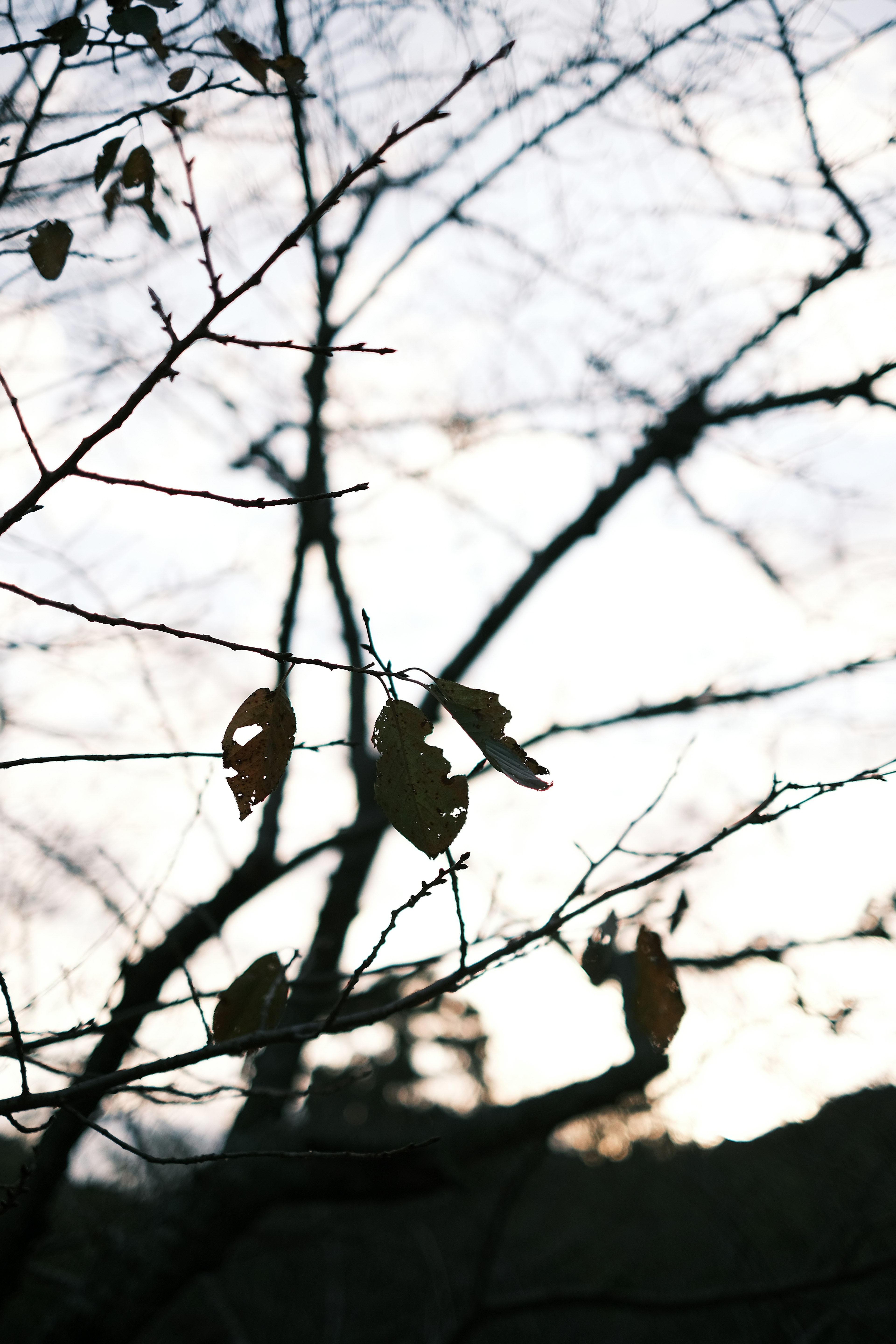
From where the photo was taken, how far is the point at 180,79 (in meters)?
1.11

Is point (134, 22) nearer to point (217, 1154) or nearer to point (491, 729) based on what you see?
point (491, 729)

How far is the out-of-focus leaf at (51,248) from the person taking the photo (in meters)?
1.03

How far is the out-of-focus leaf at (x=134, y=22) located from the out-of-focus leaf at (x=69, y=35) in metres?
0.05

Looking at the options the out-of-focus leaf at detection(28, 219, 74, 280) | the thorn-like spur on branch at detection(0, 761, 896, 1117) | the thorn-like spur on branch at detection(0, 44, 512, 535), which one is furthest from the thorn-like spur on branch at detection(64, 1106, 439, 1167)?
the out-of-focus leaf at detection(28, 219, 74, 280)

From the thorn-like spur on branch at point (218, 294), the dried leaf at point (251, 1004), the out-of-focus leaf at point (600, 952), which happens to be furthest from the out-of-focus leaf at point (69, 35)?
the out-of-focus leaf at point (600, 952)

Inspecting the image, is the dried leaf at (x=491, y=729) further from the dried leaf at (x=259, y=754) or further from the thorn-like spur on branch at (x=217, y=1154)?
the thorn-like spur on branch at (x=217, y=1154)

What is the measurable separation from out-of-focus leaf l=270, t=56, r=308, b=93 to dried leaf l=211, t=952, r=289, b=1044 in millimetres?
1270

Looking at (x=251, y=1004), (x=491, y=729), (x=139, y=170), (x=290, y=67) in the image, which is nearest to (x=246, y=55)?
(x=290, y=67)

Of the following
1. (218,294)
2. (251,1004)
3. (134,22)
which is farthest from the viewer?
(134,22)

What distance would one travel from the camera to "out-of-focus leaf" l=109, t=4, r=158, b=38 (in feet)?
3.50

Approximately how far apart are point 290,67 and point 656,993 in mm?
1422

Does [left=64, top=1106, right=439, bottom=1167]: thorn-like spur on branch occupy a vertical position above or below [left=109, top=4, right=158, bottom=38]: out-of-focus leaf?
below

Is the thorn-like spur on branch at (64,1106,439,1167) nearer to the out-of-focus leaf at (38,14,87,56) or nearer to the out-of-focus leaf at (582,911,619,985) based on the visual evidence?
the out-of-focus leaf at (582,911,619,985)

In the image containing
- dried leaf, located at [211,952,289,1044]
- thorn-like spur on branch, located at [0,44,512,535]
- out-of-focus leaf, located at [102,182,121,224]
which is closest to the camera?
thorn-like spur on branch, located at [0,44,512,535]
